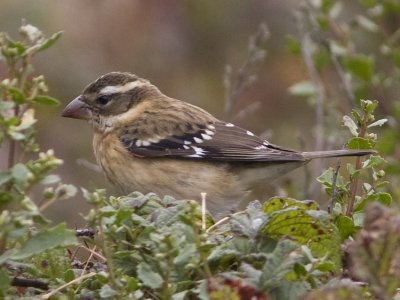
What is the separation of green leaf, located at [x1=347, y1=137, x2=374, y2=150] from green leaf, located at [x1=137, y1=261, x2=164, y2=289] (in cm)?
88

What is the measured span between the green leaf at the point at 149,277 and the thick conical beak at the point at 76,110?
3.57m

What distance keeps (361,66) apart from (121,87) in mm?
1452

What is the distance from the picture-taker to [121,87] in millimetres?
6258

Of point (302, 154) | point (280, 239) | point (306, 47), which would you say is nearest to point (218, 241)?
point (280, 239)

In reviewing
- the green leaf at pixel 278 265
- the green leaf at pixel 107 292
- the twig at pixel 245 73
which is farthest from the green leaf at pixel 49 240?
the twig at pixel 245 73

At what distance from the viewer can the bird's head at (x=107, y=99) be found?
6094 millimetres

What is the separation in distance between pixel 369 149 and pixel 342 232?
346mm

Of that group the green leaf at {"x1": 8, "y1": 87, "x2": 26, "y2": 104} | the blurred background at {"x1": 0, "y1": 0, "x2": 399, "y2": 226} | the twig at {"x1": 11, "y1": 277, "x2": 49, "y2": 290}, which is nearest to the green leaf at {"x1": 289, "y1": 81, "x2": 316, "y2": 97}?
the blurred background at {"x1": 0, "y1": 0, "x2": 399, "y2": 226}

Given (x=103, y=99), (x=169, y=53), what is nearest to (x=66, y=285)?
(x=103, y=99)

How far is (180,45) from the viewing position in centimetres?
1047

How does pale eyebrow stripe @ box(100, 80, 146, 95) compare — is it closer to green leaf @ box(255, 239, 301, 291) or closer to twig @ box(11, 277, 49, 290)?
twig @ box(11, 277, 49, 290)

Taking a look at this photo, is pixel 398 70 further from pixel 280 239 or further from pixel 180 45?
pixel 180 45

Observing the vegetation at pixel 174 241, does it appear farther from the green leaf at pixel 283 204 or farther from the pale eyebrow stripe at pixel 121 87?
the pale eyebrow stripe at pixel 121 87

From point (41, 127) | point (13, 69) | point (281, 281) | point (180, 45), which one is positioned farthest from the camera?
point (180, 45)
